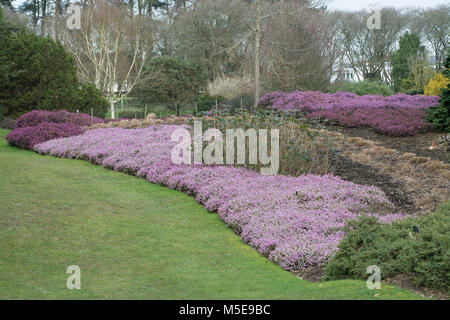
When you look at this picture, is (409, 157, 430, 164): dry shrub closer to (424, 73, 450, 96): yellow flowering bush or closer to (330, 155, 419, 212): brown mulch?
(330, 155, 419, 212): brown mulch

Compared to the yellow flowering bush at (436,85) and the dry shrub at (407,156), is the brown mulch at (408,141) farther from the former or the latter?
the yellow flowering bush at (436,85)

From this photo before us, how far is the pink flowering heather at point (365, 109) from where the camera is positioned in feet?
45.7

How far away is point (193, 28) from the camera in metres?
27.8

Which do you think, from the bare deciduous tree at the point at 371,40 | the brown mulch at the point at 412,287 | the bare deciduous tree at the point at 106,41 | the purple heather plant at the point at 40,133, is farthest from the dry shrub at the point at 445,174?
the bare deciduous tree at the point at 371,40

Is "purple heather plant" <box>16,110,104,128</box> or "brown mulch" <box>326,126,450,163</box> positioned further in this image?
"purple heather plant" <box>16,110,104,128</box>

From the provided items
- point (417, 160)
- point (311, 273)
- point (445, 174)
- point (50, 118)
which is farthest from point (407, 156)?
point (50, 118)

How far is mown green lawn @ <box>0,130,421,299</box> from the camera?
164 inches

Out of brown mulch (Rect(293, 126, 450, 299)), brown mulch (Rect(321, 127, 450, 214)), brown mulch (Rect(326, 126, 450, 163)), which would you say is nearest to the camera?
brown mulch (Rect(293, 126, 450, 299))

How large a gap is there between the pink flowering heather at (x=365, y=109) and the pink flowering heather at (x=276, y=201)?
4359mm

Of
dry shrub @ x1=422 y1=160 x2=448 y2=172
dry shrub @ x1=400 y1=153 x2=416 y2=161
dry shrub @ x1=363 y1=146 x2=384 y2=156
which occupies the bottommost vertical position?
dry shrub @ x1=422 y1=160 x2=448 y2=172

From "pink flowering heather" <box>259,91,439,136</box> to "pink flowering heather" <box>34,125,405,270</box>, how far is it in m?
4.36

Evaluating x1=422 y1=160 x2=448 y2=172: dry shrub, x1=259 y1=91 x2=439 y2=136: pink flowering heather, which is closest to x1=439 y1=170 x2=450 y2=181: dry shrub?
x1=422 y1=160 x2=448 y2=172: dry shrub
